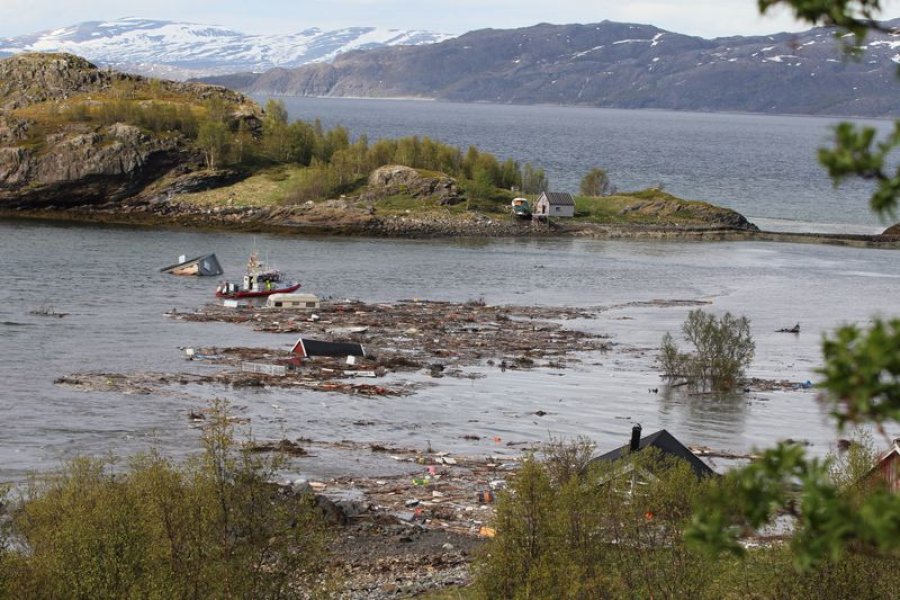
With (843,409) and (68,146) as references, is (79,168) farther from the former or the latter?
(843,409)

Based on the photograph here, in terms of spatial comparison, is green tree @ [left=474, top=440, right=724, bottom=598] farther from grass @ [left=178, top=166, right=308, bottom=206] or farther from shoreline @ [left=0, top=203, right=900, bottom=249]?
grass @ [left=178, top=166, right=308, bottom=206]

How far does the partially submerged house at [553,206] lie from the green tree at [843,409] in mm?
108278

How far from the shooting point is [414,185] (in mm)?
116812

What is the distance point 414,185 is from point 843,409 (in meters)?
112

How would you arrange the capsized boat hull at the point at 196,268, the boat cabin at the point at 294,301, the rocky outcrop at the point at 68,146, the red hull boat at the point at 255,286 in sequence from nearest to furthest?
the boat cabin at the point at 294,301
the red hull boat at the point at 255,286
the capsized boat hull at the point at 196,268
the rocky outcrop at the point at 68,146

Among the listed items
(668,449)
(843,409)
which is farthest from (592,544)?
(843,409)

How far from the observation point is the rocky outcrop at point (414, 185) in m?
116

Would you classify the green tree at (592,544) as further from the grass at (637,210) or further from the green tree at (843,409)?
the grass at (637,210)

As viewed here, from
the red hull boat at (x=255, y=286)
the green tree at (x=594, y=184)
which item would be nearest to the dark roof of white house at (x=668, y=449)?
the red hull boat at (x=255, y=286)

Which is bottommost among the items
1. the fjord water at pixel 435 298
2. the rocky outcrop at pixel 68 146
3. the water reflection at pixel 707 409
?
the water reflection at pixel 707 409

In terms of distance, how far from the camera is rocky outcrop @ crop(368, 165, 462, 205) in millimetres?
115688

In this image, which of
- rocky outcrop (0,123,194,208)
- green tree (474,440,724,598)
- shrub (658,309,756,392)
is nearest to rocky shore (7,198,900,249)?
rocky outcrop (0,123,194,208)

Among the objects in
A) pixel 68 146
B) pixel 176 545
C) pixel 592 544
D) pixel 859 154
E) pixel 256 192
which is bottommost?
pixel 592 544

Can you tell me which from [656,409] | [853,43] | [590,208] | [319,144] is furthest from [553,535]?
[319,144]
